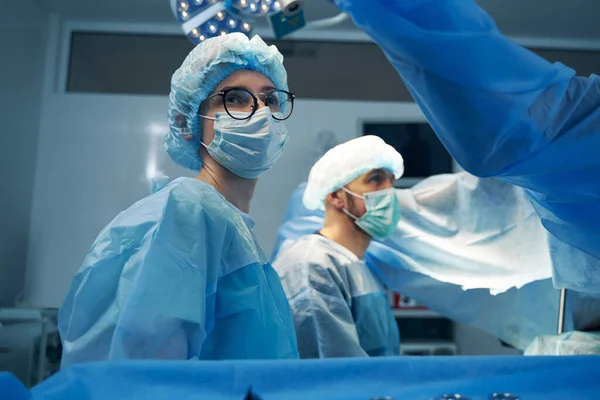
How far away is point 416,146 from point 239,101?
2014mm

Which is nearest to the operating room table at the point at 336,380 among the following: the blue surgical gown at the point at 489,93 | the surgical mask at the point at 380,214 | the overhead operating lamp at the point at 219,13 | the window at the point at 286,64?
the blue surgical gown at the point at 489,93

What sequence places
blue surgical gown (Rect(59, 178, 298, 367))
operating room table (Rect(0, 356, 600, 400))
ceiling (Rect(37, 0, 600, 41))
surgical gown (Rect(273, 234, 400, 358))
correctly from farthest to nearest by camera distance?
ceiling (Rect(37, 0, 600, 41)), surgical gown (Rect(273, 234, 400, 358)), blue surgical gown (Rect(59, 178, 298, 367)), operating room table (Rect(0, 356, 600, 400))

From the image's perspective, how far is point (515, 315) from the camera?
99.4 inches

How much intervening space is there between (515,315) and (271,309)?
4.73 feet

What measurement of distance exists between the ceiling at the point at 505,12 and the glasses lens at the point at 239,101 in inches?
71.0

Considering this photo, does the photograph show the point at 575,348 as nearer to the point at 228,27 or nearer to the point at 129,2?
the point at 228,27

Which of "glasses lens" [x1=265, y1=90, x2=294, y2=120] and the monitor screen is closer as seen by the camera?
"glasses lens" [x1=265, y1=90, x2=294, y2=120]

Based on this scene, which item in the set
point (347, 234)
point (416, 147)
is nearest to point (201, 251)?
point (347, 234)

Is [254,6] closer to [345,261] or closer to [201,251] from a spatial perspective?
[345,261]

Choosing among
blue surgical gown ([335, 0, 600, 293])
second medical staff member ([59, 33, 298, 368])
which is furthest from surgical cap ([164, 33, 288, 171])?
blue surgical gown ([335, 0, 600, 293])

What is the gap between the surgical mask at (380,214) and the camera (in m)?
2.54

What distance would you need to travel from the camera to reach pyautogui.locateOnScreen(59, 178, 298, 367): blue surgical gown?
3.74ft

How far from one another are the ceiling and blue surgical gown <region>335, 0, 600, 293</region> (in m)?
2.38

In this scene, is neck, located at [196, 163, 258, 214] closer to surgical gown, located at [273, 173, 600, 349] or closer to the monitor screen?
surgical gown, located at [273, 173, 600, 349]
